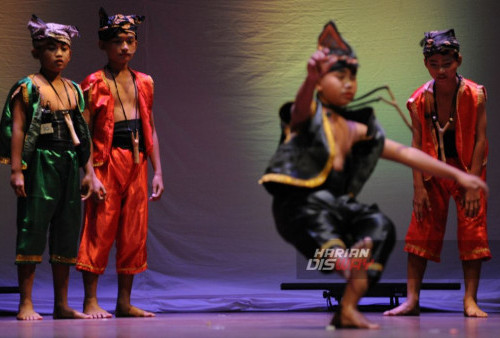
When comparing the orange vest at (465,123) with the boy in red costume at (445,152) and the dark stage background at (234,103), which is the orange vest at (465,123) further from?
the dark stage background at (234,103)

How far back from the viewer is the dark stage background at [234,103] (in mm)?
5441

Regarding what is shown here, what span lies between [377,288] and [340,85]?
2.09 meters

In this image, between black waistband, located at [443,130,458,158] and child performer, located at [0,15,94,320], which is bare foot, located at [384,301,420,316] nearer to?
black waistband, located at [443,130,458,158]

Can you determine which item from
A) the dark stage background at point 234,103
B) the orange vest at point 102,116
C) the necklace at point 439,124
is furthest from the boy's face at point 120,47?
the necklace at point 439,124

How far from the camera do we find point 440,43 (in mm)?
4336

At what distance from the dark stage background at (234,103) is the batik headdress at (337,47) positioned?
2.42 m

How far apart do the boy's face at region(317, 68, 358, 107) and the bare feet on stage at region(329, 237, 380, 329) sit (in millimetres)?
499

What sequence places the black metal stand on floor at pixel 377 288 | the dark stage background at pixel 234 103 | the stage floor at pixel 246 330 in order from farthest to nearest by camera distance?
the dark stage background at pixel 234 103
the black metal stand on floor at pixel 377 288
the stage floor at pixel 246 330

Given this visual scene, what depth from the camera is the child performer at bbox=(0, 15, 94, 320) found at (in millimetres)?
4250

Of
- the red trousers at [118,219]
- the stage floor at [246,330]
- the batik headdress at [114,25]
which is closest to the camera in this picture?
the stage floor at [246,330]

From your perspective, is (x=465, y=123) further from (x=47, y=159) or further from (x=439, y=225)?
(x=47, y=159)

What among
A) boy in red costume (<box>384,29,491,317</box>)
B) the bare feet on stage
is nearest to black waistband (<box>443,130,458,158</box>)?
boy in red costume (<box>384,29,491,317</box>)

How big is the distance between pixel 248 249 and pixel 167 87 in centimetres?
119

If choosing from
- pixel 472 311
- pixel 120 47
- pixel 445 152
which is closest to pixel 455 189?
pixel 445 152
